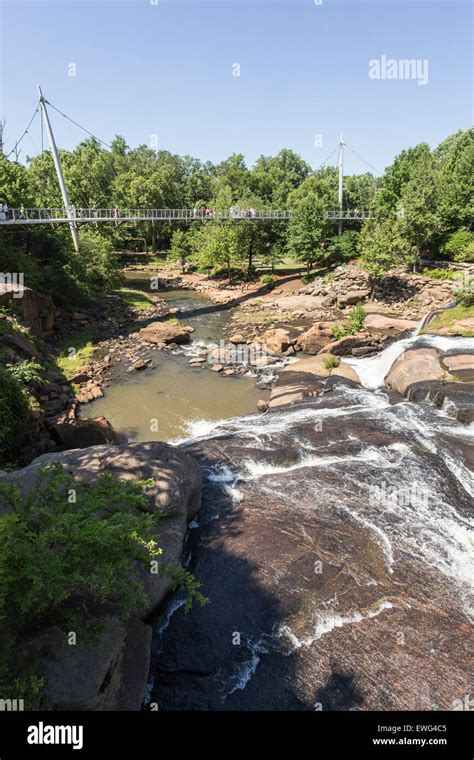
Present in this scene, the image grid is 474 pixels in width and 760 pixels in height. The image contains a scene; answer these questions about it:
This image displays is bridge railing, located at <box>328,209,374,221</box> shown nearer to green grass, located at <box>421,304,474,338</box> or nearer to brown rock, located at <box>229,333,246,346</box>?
green grass, located at <box>421,304,474,338</box>

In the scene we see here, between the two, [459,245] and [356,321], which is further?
[459,245]

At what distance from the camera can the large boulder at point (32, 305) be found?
22828 mm

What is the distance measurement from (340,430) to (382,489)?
346 cm

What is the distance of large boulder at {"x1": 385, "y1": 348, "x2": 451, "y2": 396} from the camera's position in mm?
19375

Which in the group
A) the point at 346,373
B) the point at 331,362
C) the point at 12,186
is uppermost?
the point at 12,186

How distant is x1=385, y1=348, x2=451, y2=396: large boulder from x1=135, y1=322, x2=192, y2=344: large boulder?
1530 cm

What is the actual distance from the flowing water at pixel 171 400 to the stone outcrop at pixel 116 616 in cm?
707

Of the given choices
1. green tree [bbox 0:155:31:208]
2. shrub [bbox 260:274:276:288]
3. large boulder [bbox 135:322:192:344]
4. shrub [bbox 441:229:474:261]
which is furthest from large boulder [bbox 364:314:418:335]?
green tree [bbox 0:155:31:208]

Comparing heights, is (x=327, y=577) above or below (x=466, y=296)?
below

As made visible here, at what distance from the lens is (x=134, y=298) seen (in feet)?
134

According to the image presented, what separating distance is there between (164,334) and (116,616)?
24233 mm

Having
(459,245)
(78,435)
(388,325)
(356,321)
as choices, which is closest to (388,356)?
(356,321)

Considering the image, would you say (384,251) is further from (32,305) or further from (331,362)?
(32,305)

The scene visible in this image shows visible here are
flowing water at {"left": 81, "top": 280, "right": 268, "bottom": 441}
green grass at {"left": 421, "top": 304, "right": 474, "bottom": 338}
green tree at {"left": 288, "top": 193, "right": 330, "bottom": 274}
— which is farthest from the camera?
green tree at {"left": 288, "top": 193, "right": 330, "bottom": 274}
